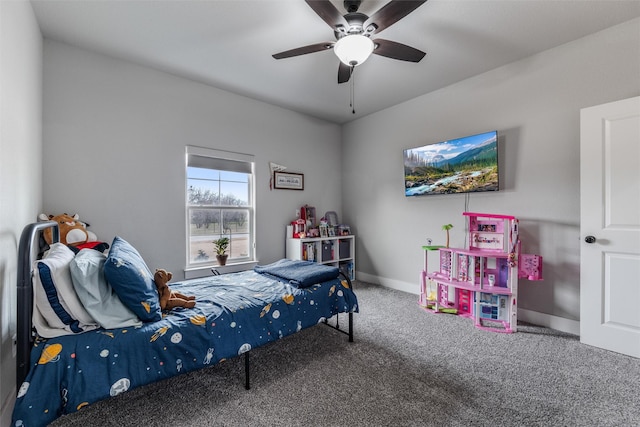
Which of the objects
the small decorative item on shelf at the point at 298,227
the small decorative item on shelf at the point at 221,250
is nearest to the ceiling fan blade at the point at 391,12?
the small decorative item on shelf at the point at 298,227

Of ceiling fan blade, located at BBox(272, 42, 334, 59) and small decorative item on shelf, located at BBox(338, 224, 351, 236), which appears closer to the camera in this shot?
ceiling fan blade, located at BBox(272, 42, 334, 59)

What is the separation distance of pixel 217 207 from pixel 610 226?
399 cm

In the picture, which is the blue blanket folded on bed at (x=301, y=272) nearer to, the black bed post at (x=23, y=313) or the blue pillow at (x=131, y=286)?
the blue pillow at (x=131, y=286)

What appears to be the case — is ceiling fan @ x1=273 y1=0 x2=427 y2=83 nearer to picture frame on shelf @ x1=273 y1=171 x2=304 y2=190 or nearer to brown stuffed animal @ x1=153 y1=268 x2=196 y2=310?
brown stuffed animal @ x1=153 y1=268 x2=196 y2=310

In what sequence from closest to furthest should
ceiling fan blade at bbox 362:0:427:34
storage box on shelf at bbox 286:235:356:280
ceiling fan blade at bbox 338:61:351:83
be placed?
1. ceiling fan blade at bbox 362:0:427:34
2. ceiling fan blade at bbox 338:61:351:83
3. storage box on shelf at bbox 286:235:356:280

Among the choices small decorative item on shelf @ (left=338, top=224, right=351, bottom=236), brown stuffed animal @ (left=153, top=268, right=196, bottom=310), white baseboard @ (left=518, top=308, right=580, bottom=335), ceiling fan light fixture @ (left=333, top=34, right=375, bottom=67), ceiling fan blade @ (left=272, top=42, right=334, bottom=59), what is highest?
ceiling fan blade @ (left=272, top=42, right=334, bottom=59)

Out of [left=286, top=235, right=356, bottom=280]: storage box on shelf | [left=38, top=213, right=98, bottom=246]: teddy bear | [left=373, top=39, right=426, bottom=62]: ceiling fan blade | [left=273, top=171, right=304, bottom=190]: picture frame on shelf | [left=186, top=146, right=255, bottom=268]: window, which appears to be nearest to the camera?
[left=373, top=39, right=426, bottom=62]: ceiling fan blade

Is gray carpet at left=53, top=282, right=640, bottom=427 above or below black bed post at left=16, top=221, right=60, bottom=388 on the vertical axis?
below

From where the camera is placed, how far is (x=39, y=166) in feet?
7.86

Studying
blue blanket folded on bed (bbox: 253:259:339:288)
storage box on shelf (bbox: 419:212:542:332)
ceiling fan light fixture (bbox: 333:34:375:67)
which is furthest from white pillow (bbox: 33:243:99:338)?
storage box on shelf (bbox: 419:212:542:332)

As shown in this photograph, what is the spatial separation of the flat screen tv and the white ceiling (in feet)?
2.68

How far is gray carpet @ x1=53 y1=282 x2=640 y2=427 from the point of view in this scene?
1.55m

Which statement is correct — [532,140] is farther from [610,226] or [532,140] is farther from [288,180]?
[288,180]

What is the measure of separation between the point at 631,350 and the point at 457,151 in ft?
7.53
